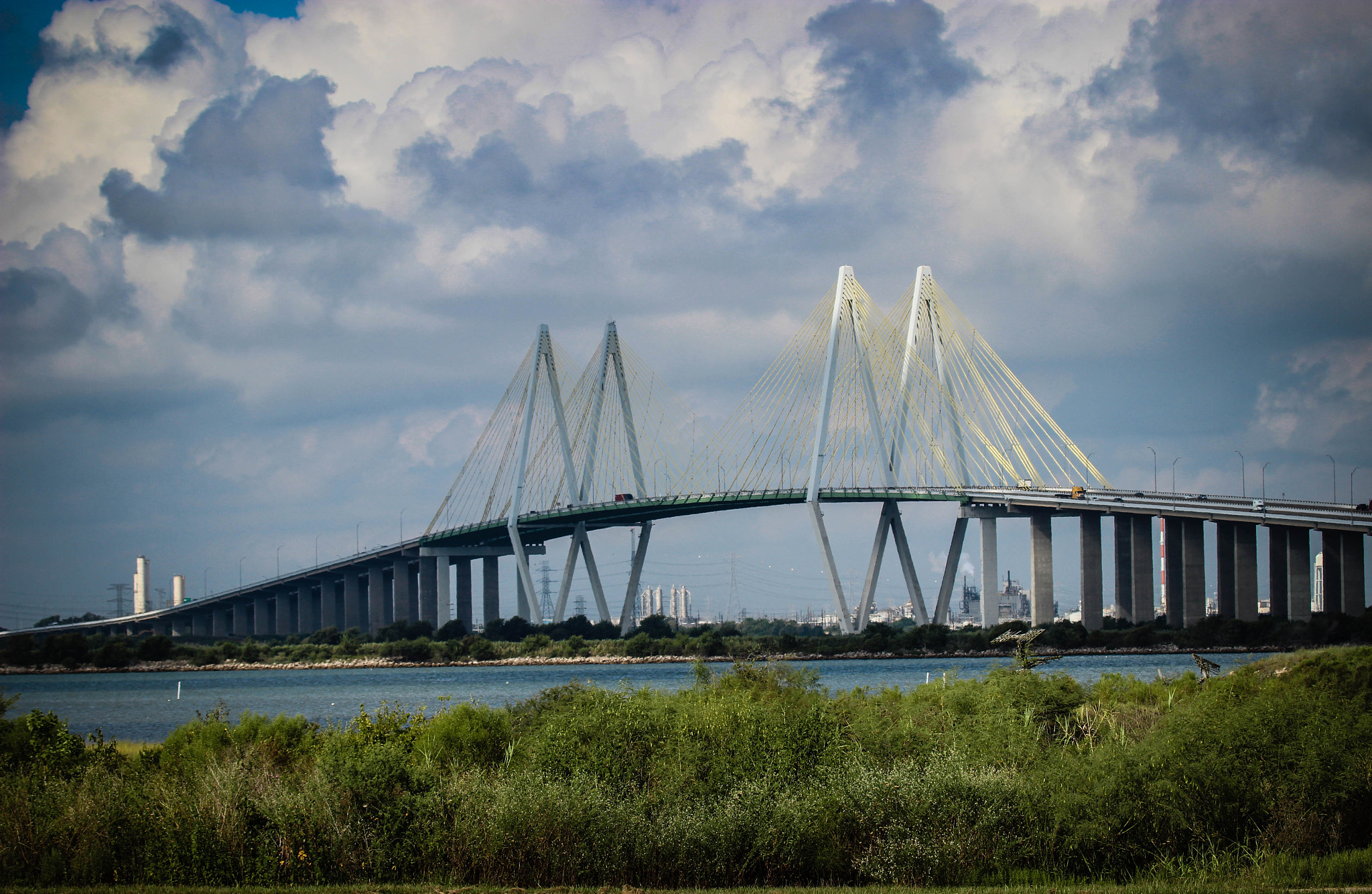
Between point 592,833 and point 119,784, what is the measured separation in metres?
6.00

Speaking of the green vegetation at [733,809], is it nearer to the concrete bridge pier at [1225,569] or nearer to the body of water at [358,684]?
the body of water at [358,684]

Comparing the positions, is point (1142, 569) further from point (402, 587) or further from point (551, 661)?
point (402, 587)

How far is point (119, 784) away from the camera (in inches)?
625

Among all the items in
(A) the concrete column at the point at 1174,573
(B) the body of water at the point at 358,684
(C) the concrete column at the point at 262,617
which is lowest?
(C) the concrete column at the point at 262,617

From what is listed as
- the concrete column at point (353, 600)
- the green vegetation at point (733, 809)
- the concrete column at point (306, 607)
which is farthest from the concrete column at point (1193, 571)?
the concrete column at point (306, 607)

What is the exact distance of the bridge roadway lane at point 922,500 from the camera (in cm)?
5662

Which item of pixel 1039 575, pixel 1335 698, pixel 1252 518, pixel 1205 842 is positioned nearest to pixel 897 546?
pixel 1039 575

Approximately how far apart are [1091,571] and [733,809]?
54.3m

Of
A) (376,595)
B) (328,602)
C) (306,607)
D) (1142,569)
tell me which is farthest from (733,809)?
(306,607)

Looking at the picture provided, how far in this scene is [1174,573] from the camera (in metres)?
67.4

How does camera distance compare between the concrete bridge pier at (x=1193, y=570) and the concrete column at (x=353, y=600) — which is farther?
the concrete column at (x=353, y=600)


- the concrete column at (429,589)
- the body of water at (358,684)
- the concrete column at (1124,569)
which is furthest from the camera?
the concrete column at (429,589)

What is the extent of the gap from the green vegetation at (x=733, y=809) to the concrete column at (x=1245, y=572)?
46351mm

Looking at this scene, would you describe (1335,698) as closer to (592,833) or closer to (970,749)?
(970,749)
